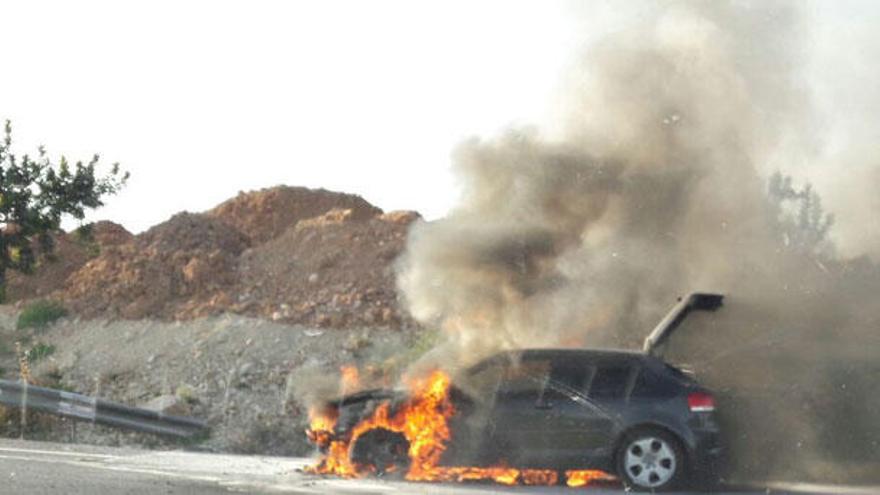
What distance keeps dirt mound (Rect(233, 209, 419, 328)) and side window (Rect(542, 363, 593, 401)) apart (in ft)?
38.3

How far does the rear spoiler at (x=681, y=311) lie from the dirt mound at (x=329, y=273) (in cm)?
1065

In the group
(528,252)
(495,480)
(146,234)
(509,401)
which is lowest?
(495,480)

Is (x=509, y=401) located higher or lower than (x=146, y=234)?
lower

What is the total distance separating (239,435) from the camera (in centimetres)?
1819

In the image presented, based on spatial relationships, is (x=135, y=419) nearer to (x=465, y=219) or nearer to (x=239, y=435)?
(x=239, y=435)

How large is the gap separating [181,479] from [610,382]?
439 cm

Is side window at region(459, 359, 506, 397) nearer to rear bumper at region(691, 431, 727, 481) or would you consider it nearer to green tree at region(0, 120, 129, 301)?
rear bumper at region(691, 431, 727, 481)

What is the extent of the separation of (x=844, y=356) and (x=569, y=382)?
17.4 feet

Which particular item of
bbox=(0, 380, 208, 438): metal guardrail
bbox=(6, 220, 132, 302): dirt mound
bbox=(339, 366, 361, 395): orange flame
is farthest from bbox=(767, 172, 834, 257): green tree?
bbox=(6, 220, 132, 302): dirt mound

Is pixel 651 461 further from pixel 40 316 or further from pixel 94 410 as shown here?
pixel 40 316

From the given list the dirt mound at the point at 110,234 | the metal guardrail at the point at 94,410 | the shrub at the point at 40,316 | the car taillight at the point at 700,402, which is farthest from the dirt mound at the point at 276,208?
the car taillight at the point at 700,402

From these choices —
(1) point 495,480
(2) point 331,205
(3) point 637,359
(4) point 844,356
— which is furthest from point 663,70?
(2) point 331,205

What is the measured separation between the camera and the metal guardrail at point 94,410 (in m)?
16.7

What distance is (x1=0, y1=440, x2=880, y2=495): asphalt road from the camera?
1091 centimetres
